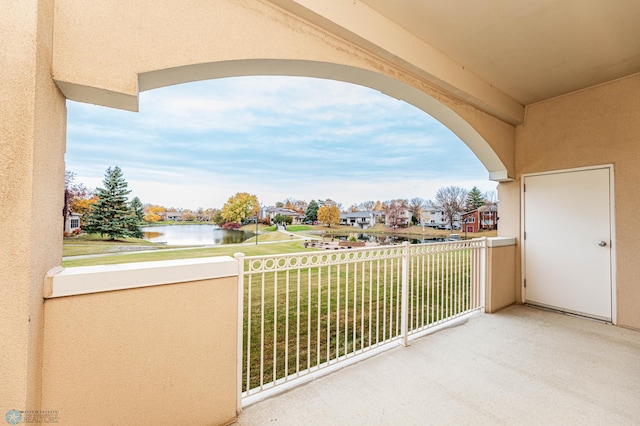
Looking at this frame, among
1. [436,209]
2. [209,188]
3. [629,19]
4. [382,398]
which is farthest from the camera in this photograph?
[436,209]

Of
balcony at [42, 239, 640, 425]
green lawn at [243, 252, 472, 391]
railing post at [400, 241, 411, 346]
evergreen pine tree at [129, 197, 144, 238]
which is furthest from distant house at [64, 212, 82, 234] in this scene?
railing post at [400, 241, 411, 346]

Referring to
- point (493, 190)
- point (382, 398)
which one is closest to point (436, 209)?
point (493, 190)

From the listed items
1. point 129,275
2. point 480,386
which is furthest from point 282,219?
point 480,386

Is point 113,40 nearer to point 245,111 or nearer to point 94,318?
point 94,318

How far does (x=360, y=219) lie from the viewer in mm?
Result: 4281

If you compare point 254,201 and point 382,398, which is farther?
point 254,201

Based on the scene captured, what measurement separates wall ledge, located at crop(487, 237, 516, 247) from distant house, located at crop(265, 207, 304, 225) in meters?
2.64

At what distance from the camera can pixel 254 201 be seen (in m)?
3.46

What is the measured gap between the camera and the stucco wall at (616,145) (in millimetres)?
2809

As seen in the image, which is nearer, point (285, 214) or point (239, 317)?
point (239, 317)

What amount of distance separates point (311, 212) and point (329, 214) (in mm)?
333

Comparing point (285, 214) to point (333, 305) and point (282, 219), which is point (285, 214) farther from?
point (333, 305)

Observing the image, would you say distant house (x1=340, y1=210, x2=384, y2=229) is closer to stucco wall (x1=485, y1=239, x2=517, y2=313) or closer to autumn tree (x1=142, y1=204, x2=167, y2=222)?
stucco wall (x1=485, y1=239, x2=517, y2=313)

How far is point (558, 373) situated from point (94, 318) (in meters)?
3.21
